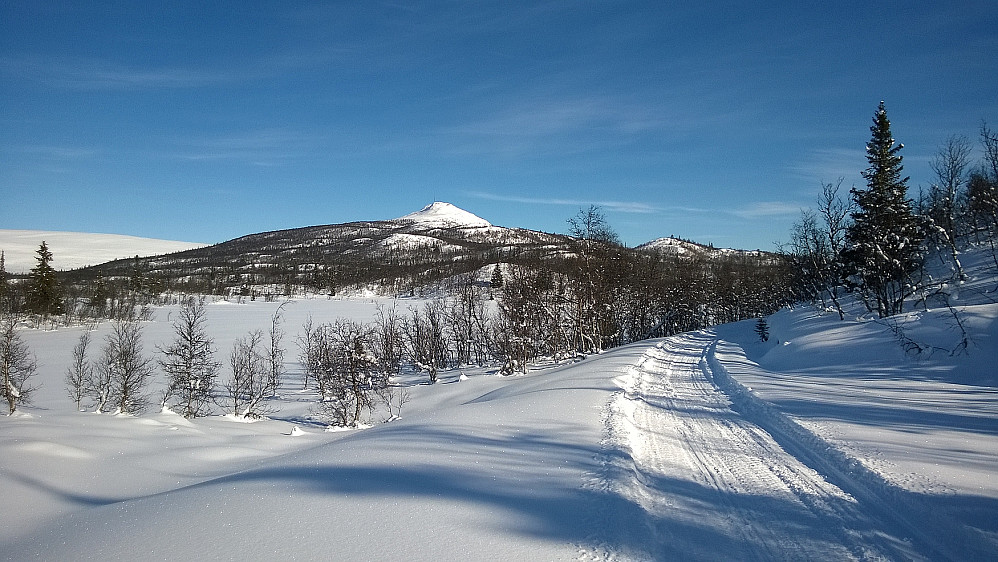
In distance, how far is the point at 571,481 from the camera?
6.52 meters

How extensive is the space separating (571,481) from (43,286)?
108 meters

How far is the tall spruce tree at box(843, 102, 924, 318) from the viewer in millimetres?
30812

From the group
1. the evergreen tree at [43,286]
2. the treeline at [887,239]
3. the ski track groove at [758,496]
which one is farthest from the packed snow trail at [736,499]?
the evergreen tree at [43,286]

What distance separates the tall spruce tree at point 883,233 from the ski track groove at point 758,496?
27.4 m

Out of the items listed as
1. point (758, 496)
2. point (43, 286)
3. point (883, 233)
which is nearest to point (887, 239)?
point (883, 233)

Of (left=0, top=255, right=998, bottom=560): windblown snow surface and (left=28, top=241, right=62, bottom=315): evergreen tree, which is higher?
(left=28, top=241, right=62, bottom=315): evergreen tree

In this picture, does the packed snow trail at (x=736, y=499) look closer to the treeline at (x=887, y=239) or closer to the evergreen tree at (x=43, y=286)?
the treeline at (x=887, y=239)

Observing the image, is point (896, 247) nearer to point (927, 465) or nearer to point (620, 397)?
point (620, 397)

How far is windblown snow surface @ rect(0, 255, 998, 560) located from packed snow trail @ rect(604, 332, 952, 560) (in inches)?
1.2

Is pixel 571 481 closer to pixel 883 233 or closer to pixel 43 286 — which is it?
pixel 883 233

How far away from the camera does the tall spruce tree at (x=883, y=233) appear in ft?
101

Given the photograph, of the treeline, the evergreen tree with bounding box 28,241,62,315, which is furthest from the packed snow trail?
the evergreen tree with bounding box 28,241,62,315

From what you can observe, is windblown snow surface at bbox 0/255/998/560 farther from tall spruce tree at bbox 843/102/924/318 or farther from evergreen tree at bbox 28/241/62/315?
evergreen tree at bbox 28/241/62/315

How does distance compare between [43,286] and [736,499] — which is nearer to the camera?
[736,499]
